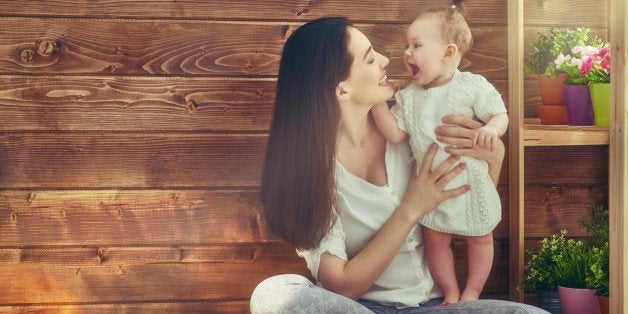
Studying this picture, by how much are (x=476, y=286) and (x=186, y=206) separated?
0.86 meters

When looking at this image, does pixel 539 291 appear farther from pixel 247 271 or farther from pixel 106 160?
pixel 106 160

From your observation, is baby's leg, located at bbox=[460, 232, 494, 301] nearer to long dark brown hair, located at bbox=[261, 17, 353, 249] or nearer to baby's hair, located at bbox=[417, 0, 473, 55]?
long dark brown hair, located at bbox=[261, 17, 353, 249]

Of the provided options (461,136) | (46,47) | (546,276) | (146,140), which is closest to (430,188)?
(461,136)

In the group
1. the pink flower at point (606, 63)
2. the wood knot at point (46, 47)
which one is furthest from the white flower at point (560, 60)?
the wood knot at point (46, 47)

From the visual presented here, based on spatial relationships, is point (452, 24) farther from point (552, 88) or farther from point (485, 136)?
point (552, 88)

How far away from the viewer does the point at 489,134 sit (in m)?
2.01

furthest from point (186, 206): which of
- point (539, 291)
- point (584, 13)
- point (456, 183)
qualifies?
point (584, 13)

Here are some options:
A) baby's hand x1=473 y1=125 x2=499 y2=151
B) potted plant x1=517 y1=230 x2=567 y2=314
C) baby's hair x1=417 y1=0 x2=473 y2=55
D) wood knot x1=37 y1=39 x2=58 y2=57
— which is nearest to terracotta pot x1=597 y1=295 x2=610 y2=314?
potted plant x1=517 y1=230 x2=567 y2=314

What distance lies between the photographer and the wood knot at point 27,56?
2.34 m

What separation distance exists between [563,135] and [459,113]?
36 cm

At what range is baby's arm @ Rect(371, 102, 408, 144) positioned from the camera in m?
2.13

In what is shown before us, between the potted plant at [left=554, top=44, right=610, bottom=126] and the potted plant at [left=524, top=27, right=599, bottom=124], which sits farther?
the potted plant at [left=524, top=27, right=599, bottom=124]

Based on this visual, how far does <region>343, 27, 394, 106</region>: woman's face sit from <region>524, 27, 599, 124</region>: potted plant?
1.71ft

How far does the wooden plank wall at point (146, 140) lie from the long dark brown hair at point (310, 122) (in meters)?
0.33
